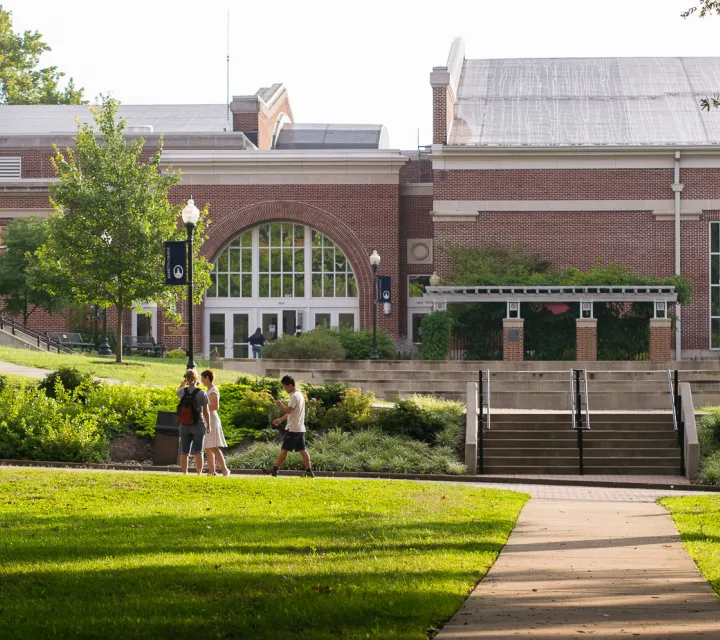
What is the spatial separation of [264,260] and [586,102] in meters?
14.6

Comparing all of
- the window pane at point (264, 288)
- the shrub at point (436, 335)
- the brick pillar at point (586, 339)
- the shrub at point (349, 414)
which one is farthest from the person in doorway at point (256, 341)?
the shrub at point (349, 414)

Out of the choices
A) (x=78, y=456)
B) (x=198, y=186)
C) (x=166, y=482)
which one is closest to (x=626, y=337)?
(x=198, y=186)

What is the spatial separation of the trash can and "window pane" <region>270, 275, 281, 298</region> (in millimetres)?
28573

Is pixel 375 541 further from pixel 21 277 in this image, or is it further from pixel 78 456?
pixel 21 277

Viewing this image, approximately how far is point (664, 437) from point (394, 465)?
18.4ft

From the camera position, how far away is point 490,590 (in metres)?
8.64

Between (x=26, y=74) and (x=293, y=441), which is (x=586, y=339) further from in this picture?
(x=26, y=74)

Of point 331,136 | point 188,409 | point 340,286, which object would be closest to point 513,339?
point 340,286

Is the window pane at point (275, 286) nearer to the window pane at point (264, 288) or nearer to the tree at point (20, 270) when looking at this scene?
the window pane at point (264, 288)

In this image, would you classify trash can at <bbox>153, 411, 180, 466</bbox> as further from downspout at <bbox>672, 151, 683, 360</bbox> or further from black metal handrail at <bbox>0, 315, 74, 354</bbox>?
downspout at <bbox>672, 151, 683, 360</bbox>

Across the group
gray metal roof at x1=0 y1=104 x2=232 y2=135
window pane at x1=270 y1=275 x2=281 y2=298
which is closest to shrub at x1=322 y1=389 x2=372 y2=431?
window pane at x1=270 y1=275 x2=281 y2=298

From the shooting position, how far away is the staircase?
2202cm

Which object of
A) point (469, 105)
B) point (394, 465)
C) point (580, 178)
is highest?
point (469, 105)

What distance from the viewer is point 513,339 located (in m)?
39.5
